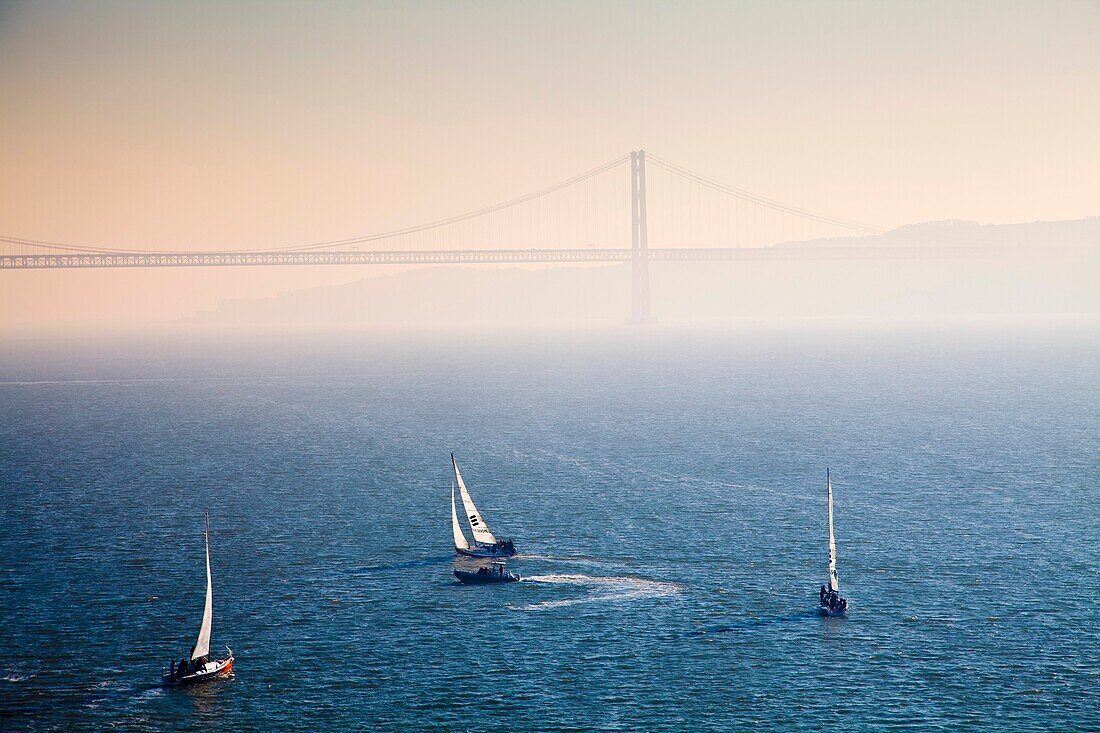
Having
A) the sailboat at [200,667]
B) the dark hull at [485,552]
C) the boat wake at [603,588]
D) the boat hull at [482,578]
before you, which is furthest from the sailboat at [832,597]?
the sailboat at [200,667]

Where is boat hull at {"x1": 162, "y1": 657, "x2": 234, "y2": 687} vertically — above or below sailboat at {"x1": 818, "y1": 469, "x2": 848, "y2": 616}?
below

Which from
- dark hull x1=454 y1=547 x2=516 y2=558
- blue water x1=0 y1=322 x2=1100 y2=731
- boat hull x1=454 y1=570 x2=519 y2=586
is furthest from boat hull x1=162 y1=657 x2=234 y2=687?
dark hull x1=454 y1=547 x2=516 y2=558

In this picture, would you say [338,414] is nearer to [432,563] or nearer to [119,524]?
[119,524]

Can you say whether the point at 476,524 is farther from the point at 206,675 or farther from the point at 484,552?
the point at 206,675

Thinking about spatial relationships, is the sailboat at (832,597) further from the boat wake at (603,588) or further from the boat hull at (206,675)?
the boat hull at (206,675)

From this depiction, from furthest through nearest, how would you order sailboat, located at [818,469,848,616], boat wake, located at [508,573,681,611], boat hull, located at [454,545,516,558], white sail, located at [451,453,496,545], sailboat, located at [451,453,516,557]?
white sail, located at [451,453,496,545]
sailboat, located at [451,453,516,557]
boat hull, located at [454,545,516,558]
boat wake, located at [508,573,681,611]
sailboat, located at [818,469,848,616]

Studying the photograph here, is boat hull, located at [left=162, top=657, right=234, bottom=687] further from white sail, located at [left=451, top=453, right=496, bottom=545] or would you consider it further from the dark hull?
white sail, located at [left=451, top=453, right=496, bottom=545]

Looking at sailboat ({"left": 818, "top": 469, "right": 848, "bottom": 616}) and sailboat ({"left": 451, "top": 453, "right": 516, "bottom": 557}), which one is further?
sailboat ({"left": 451, "top": 453, "right": 516, "bottom": 557})

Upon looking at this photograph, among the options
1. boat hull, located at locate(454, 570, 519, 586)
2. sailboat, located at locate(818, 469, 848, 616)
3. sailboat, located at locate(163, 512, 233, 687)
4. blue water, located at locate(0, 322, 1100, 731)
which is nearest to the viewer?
blue water, located at locate(0, 322, 1100, 731)
